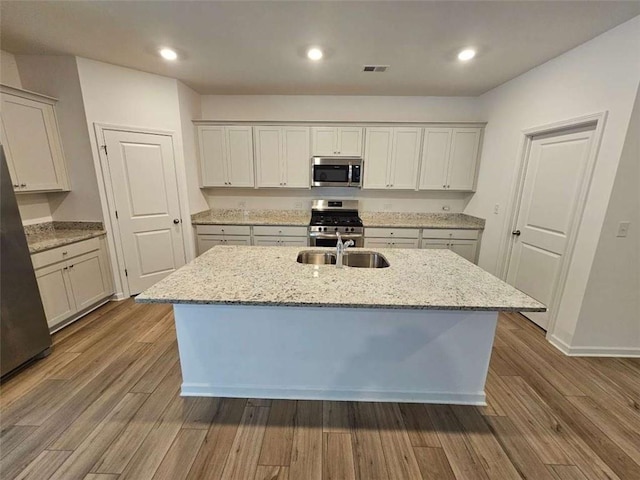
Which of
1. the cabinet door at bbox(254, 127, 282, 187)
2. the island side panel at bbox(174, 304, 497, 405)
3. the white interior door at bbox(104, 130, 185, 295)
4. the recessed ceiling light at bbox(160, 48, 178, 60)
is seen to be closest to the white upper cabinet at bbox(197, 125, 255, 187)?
the cabinet door at bbox(254, 127, 282, 187)

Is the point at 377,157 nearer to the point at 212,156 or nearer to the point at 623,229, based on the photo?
the point at 212,156

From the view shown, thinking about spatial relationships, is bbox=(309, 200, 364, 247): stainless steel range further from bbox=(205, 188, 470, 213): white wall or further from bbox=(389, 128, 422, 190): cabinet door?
bbox=(389, 128, 422, 190): cabinet door

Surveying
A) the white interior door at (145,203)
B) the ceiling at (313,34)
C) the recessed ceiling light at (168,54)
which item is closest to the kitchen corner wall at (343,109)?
the ceiling at (313,34)

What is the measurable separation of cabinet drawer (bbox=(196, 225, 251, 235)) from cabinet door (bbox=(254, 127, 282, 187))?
73 cm

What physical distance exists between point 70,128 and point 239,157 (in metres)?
1.85

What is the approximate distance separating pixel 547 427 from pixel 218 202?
14.7 feet

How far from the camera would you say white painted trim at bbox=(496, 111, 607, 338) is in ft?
7.26

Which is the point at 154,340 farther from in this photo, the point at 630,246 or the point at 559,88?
the point at 559,88

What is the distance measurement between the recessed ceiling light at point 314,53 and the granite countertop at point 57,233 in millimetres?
2990

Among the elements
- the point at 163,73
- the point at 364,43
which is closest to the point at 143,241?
the point at 163,73

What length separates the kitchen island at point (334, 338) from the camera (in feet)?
→ 5.48

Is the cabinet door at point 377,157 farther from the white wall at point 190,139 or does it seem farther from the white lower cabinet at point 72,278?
the white lower cabinet at point 72,278

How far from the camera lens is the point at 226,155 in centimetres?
394

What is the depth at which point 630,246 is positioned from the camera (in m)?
2.18
